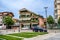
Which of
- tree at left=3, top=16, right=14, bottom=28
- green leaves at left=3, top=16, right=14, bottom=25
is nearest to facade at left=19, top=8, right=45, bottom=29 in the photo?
green leaves at left=3, top=16, right=14, bottom=25

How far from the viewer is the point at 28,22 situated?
290ft

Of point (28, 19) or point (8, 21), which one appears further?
point (28, 19)

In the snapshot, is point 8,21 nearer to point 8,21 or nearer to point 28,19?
point 8,21

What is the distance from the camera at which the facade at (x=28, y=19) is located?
287 ft

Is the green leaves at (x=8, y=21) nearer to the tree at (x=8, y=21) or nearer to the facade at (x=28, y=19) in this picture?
the tree at (x=8, y=21)

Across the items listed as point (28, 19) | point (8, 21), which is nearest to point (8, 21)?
point (8, 21)

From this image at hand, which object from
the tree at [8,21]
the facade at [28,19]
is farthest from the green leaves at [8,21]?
the facade at [28,19]

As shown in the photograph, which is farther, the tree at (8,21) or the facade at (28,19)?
the facade at (28,19)

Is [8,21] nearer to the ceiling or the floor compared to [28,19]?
nearer to the floor

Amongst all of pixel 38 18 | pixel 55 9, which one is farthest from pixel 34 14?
pixel 55 9

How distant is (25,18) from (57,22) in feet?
52.0

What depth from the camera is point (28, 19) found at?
88188mm

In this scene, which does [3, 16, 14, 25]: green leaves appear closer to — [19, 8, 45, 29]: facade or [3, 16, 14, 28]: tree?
[3, 16, 14, 28]: tree

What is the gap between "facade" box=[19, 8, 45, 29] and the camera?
3445 inches
